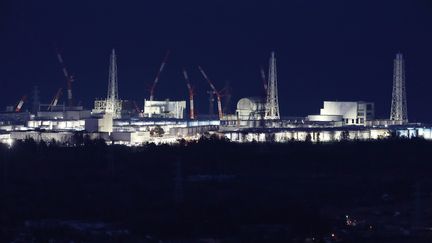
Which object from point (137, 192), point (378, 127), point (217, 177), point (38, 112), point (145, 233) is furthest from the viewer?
point (38, 112)

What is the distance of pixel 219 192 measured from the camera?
17.9 m

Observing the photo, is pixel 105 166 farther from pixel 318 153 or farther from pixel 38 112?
pixel 38 112

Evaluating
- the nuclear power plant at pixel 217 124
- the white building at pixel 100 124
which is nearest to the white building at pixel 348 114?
the nuclear power plant at pixel 217 124

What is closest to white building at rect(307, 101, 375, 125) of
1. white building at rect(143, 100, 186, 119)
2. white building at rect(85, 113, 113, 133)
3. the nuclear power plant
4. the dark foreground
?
the nuclear power plant

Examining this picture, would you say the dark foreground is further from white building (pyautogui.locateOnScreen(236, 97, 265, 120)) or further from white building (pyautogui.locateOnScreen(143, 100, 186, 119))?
white building (pyautogui.locateOnScreen(143, 100, 186, 119))

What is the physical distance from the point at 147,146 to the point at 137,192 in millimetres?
5994

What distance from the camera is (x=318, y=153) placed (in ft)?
76.4

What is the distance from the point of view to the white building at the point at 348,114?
3231cm

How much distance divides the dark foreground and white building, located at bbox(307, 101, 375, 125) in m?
7.08

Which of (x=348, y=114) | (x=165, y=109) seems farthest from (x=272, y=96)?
(x=165, y=109)

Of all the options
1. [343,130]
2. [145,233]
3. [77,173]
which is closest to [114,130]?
[343,130]

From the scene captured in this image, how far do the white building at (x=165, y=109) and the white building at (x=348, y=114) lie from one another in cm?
466

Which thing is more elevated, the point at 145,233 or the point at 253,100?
the point at 253,100

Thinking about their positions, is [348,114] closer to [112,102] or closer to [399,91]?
[399,91]
